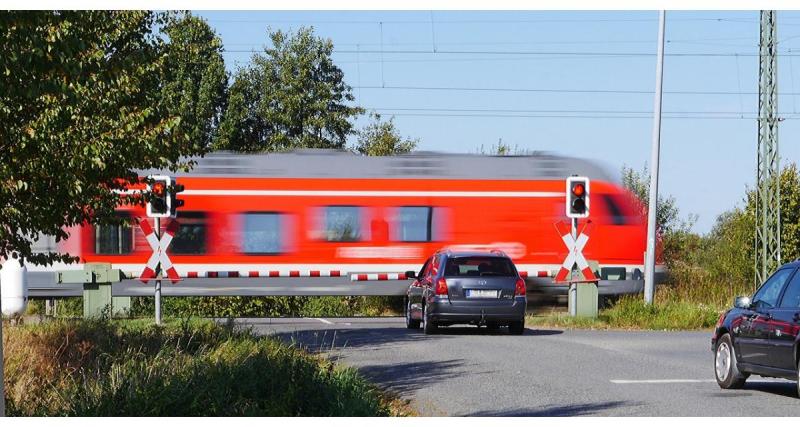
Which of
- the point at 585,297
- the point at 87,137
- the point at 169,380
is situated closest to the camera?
the point at 169,380

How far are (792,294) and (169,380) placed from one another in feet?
19.1

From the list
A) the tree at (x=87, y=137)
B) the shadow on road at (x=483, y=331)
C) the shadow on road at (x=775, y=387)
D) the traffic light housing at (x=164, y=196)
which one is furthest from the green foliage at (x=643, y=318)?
the shadow on road at (x=775, y=387)

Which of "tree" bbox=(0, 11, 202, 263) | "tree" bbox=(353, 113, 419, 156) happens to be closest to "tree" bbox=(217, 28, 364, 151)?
"tree" bbox=(353, 113, 419, 156)

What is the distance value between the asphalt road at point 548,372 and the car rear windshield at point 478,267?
1.04 metres

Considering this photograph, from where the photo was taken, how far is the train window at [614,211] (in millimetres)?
33594

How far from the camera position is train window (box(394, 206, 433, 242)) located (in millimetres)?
33156

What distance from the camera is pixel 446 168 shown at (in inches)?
1325

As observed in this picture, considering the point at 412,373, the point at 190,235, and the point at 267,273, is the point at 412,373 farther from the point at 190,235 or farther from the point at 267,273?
the point at 190,235

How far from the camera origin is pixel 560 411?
12.4 metres

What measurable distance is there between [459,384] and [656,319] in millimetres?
12281

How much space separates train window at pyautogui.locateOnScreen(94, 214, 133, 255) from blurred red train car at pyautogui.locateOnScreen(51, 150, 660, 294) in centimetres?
2

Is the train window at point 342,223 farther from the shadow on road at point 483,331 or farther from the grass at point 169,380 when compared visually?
the grass at point 169,380

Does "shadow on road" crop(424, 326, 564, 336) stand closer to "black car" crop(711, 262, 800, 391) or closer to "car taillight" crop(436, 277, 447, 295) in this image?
"car taillight" crop(436, 277, 447, 295)

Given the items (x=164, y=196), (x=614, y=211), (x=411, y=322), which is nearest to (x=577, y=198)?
(x=411, y=322)
